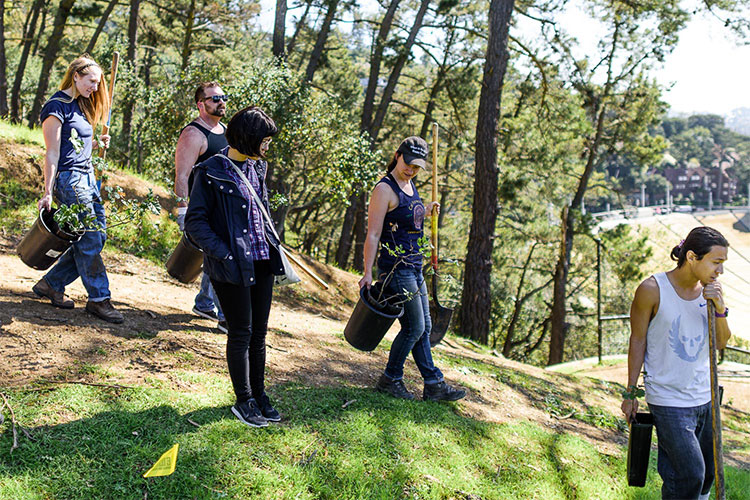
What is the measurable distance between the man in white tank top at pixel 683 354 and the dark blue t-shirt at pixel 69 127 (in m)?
3.60

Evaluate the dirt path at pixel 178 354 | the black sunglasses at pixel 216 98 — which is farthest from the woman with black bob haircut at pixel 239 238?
the black sunglasses at pixel 216 98

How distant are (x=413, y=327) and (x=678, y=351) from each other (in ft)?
5.64

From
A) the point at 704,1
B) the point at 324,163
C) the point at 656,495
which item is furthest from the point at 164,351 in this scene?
the point at 704,1

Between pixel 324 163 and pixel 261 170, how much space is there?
7.50m

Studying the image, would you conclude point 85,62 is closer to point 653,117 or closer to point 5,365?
point 5,365

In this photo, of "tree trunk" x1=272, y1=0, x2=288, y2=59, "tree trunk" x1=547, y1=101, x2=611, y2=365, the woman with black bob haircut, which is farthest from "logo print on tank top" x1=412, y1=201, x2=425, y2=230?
"tree trunk" x1=547, y1=101, x2=611, y2=365

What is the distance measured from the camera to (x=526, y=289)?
26422 mm

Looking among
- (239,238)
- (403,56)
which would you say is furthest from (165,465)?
(403,56)

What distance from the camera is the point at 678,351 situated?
10.6 feet

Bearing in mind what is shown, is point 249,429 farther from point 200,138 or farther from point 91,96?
point 91,96

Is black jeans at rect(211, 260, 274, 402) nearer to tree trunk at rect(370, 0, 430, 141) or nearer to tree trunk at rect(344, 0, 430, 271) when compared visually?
tree trunk at rect(344, 0, 430, 271)

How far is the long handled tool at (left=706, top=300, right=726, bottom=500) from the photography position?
311cm

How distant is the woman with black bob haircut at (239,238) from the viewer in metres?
3.22

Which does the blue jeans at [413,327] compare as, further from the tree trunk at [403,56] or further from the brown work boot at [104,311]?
the tree trunk at [403,56]
